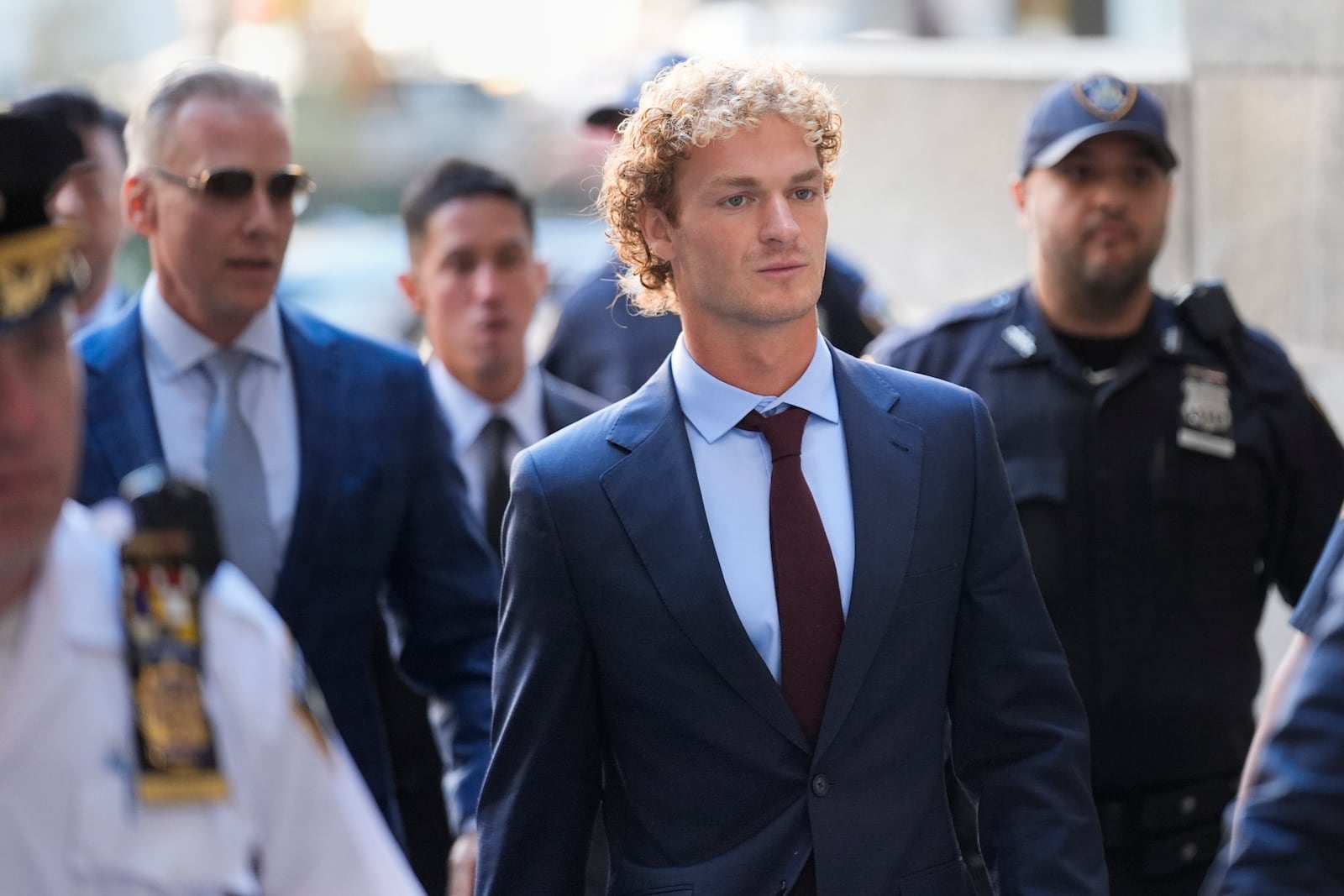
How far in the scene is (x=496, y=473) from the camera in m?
5.20

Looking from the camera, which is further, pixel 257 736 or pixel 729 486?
pixel 729 486

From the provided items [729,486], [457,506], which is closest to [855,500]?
[729,486]

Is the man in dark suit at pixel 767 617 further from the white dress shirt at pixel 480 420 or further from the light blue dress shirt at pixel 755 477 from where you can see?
the white dress shirt at pixel 480 420

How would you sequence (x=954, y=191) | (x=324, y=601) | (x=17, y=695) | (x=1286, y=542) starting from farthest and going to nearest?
(x=954, y=191) → (x=1286, y=542) → (x=324, y=601) → (x=17, y=695)

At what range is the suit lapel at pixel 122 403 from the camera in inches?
152

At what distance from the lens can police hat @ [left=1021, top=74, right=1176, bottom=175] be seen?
5.15 meters

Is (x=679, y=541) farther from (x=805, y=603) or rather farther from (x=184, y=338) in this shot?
(x=184, y=338)

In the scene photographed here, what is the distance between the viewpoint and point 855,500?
3.26 m

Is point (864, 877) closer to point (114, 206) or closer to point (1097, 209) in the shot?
point (1097, 209)

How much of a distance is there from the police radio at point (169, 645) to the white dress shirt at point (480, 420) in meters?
3.01

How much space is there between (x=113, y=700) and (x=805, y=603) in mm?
1414

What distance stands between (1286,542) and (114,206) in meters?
3.79

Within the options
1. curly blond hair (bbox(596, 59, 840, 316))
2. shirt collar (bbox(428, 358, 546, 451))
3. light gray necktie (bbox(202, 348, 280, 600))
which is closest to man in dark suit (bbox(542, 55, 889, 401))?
shirt collar (bbox(428, 358, 546, 451))

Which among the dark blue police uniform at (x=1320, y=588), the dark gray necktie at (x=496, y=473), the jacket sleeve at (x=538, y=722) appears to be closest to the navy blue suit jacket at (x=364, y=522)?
the jacket sleeve at (x=538, y=722)
